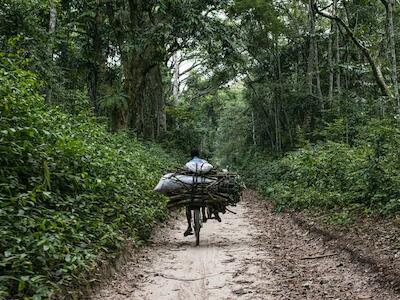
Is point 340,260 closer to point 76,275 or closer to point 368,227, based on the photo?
point 368,227

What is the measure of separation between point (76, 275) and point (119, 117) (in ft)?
47.0

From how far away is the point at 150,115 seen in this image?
1164 inches

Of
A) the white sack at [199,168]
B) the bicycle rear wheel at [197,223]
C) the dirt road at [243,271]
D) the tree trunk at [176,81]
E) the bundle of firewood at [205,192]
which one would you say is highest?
the tree trunk at [176,81]

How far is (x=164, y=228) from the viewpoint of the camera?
12.1m

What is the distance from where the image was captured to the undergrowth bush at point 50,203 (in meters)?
5.02

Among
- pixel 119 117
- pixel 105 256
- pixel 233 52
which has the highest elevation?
pixel 233 52

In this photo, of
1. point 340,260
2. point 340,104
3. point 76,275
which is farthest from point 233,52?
point 76,275

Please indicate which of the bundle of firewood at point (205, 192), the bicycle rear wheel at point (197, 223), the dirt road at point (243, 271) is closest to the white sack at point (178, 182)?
the bundle of firewood at point (205, 192)

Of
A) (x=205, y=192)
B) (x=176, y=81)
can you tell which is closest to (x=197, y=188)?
(x=205, y=192)

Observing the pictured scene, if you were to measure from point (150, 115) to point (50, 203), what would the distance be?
906 inches

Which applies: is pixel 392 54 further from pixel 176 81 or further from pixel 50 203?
pixel 176 81

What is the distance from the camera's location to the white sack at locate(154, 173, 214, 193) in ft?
31.9

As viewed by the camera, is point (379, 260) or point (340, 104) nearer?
point (379, 260)

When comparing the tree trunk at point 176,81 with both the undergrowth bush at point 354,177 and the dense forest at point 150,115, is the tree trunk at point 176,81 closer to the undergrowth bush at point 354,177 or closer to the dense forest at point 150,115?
the dense forest at point 150,115
